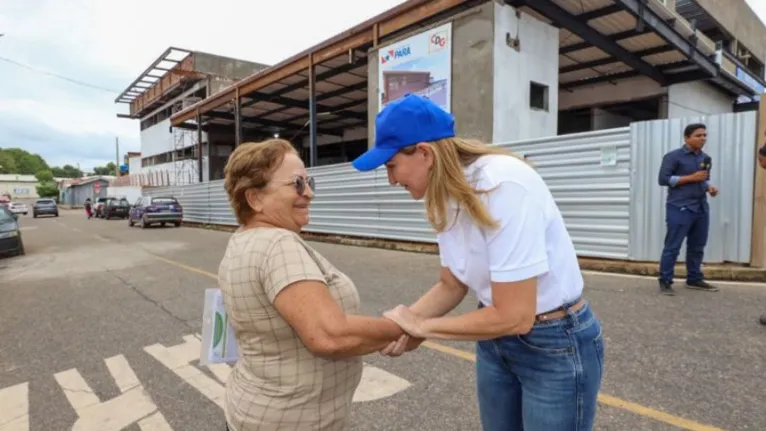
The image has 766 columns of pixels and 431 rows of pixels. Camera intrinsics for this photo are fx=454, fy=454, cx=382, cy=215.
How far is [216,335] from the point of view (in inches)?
66.1

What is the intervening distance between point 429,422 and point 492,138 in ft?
29.3

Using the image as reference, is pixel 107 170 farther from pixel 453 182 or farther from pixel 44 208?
pixel 453 182

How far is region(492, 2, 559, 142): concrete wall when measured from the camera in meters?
10.8

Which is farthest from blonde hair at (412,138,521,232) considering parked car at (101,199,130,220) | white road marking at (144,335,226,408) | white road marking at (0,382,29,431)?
parked car at (101,199,130,220)

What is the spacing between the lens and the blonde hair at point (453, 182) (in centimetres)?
122

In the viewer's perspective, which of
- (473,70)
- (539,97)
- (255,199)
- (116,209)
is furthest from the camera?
(116,209)

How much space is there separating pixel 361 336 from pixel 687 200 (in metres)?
5.43

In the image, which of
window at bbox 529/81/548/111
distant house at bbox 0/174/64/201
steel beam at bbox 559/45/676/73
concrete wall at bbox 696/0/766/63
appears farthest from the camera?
distant house at bbox 0/174/64/201

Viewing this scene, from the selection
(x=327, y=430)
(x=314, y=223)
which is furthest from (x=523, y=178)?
(x=314, y=223)

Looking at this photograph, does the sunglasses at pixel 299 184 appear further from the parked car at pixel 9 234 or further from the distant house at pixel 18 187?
the distant house at pixel 18 187

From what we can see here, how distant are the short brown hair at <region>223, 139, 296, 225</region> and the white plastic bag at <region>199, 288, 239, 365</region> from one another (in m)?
0.35

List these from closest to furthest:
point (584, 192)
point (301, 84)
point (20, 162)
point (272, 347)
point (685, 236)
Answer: point (272, 347) → point (685, 236) → point (584, 192) → point (301, 84) → point (20, 162)

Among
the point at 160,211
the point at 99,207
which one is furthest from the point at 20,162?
the point at 160,211

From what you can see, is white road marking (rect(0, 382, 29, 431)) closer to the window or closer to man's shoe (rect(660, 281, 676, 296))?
man's shoe (rect(660, 281, 676, 296))
